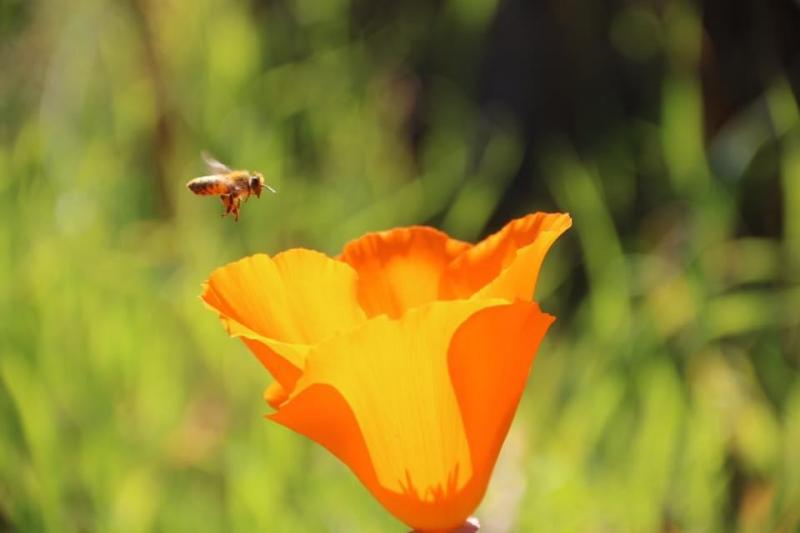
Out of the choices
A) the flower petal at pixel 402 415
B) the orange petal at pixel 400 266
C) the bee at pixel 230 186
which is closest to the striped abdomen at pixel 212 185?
the bee at pixel 230 186

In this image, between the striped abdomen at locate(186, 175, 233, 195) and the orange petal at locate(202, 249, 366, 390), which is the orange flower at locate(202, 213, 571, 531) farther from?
the striped abdomen at locate(186, 175, 233, 195)

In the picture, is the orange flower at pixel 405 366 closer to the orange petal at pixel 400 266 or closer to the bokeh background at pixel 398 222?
the orange petal at pixel 400 266

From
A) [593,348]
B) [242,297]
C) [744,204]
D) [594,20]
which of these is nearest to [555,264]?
[744,204]

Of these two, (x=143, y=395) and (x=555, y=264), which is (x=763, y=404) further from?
(x=143, y=395)

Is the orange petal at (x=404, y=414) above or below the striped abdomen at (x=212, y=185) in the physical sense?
below

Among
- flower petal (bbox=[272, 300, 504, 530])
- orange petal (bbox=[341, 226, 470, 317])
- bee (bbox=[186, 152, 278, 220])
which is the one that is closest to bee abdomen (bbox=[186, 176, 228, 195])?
bee (bbox=[186, 152, 278, 220])

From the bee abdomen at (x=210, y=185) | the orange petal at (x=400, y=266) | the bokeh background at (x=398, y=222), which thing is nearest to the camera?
the orange petal at (x=400, y=266)

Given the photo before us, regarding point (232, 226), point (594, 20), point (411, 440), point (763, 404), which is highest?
point (594, 20)

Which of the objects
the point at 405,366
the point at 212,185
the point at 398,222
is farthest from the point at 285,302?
the point at 398,222
